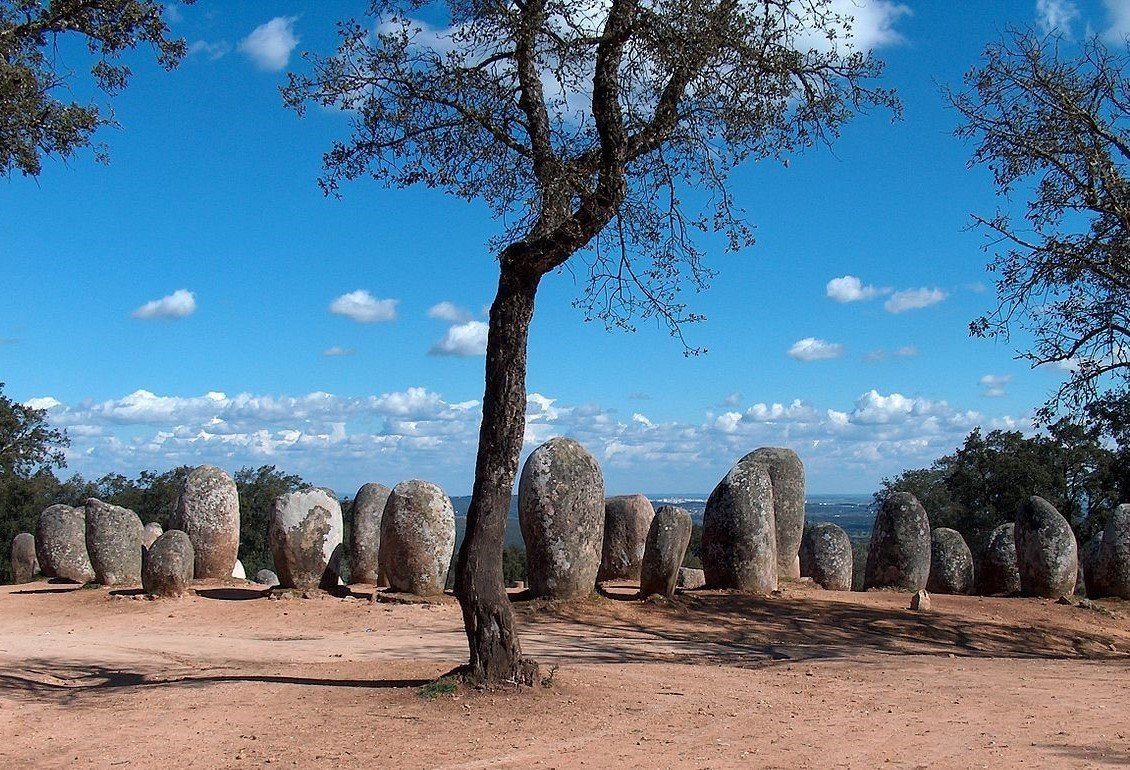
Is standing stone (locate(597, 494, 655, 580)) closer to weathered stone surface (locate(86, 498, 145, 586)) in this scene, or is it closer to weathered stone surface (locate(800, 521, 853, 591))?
weathered stone surface (locate(800, 521, 853, 591))

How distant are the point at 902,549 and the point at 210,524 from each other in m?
14.0

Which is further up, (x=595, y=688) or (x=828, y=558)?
(x=828, y=558)

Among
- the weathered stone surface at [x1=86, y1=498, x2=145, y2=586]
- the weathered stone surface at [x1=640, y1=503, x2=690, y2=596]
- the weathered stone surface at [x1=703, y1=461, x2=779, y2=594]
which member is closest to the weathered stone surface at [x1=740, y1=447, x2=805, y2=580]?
the weathered stone surface at [x1=703, y1=461, x2=779, y2=594]

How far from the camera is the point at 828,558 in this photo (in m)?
21.0

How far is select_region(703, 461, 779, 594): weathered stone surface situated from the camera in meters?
17.3

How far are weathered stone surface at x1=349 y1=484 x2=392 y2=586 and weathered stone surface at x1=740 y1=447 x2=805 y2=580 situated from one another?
777 centimetres

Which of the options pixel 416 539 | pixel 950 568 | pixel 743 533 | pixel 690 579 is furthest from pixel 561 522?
pixel 950 568

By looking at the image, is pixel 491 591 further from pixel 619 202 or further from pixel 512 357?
pixel 619 202

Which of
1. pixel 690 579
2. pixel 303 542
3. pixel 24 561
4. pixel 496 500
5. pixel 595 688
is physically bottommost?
pixel 595 688

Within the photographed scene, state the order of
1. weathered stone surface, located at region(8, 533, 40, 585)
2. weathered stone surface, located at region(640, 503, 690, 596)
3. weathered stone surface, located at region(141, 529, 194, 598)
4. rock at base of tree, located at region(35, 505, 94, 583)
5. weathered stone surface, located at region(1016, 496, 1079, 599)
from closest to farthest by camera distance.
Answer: weathered stone surface, located at region(640, 503, 690, 596), weathered stone surface, located at region(141, 529, 194, 598), weathered stone surface, located at region(1016, 496, 1079, 599), rock at base of tree, located at region(35, 505, 94, 583), weathered stone surface, located at region(8, 533, 40, 585)

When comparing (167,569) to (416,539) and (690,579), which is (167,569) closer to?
(416,539)

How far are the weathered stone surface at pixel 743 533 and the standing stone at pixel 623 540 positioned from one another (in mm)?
3723

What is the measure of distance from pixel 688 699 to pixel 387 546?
985cm

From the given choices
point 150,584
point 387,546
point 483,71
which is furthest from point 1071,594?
point 150,584
